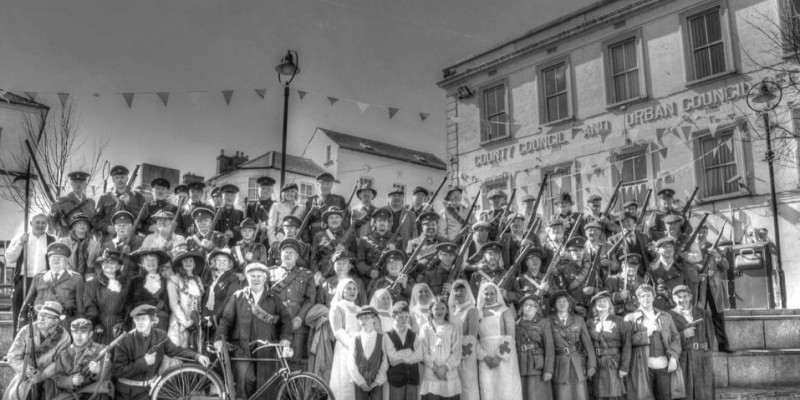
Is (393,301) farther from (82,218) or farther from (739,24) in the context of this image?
(739,24)

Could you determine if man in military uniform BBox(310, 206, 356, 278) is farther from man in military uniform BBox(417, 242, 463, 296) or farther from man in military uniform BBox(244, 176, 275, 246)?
man in military uniform BBox(244, 176, 275, 246)

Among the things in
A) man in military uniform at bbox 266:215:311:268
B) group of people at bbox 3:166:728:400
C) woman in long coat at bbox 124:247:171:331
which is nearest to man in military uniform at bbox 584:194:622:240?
group of people at bbox 3:166:728:400

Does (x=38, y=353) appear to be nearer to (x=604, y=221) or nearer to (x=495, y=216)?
(x=495, y=216)

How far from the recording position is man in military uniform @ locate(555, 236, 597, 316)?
9.27m

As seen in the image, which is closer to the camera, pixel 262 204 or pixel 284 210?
pixel 284 210

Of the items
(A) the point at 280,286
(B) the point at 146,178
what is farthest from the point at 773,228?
(B) the point at 146,178

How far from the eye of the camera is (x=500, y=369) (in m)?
8.05

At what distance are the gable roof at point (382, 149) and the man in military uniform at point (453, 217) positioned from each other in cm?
2568

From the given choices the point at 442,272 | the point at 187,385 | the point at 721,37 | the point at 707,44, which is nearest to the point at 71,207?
the point at 187,385

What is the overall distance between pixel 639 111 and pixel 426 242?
36.5 feet

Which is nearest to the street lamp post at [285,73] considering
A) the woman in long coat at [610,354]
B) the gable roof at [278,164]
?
the woman in long coat at [610,354]

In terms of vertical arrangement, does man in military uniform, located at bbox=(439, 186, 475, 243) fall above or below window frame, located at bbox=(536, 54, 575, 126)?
below

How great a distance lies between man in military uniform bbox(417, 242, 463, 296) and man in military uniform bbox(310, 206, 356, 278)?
49.5 inches

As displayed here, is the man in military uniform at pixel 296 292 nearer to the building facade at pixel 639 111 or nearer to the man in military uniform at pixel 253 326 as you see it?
the man in military uniform at pixel 253 326
